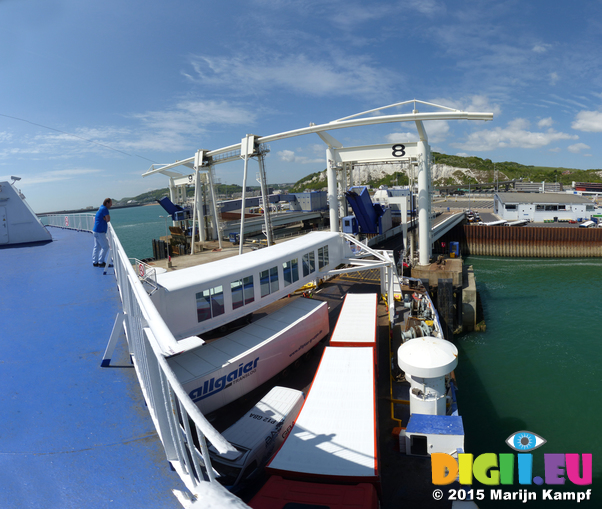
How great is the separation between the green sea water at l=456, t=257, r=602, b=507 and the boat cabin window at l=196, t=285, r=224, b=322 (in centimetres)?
1000

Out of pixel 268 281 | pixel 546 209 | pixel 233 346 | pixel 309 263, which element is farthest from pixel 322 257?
pixel 546 209

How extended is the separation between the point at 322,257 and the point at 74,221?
1903 centimetres

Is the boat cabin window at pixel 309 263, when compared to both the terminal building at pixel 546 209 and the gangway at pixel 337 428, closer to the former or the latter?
the gangway at pixel 337 428

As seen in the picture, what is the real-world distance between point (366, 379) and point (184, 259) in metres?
23.9

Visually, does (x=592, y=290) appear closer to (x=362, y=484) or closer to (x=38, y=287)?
(x=362, y=484)

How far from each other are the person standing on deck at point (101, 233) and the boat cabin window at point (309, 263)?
8.11 meters

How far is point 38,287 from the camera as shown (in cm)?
921

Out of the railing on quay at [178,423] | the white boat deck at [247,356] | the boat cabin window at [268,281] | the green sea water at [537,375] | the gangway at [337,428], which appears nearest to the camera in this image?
the railing on quay at [178,423]

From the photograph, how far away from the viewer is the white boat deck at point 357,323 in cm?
1206

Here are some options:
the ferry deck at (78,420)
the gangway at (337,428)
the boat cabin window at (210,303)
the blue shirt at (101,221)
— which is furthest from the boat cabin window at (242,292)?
the blue shirt at (101,221)

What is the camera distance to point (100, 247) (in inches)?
451

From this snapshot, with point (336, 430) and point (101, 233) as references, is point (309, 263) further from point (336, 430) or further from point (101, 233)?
point (336, 430)

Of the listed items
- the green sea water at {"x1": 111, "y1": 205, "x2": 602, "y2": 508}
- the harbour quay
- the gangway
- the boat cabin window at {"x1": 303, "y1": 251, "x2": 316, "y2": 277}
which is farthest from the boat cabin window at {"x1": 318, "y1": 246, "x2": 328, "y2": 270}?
the harbour quay

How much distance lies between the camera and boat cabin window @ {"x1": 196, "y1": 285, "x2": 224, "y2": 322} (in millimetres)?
11234
